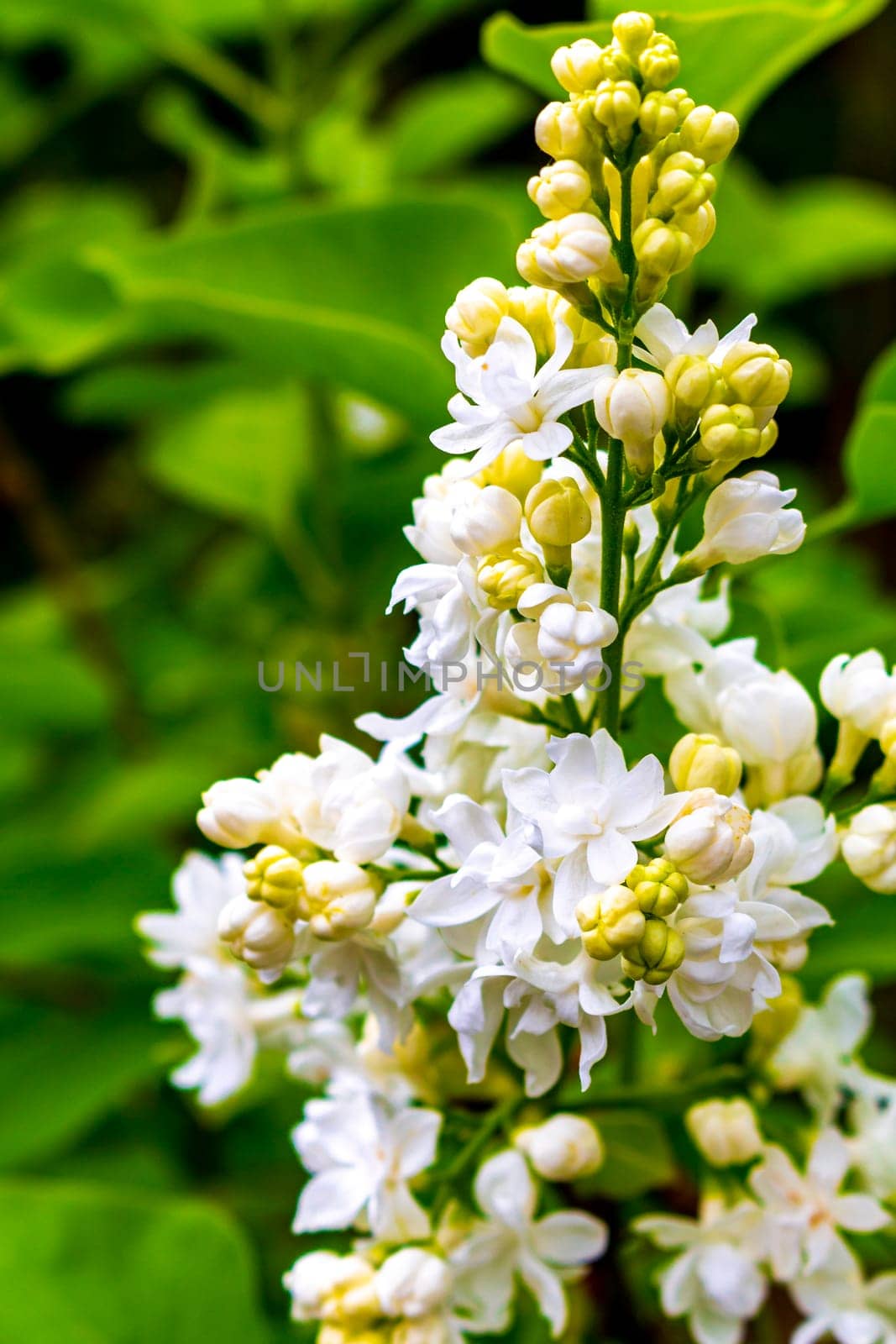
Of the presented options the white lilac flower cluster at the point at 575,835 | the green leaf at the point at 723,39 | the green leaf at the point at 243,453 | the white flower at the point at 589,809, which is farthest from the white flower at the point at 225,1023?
the green leaf at the point at 243,453

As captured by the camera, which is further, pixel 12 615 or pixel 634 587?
pixel 12 615

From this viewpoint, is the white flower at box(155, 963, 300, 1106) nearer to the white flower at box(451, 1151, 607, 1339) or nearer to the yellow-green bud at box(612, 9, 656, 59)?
the white flower at box(451, 1151, 607, 1339)

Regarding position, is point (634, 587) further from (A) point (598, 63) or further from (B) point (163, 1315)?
(B) point (163, 1315)

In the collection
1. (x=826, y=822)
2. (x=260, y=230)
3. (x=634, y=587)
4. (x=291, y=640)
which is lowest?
(x=291, y=640)

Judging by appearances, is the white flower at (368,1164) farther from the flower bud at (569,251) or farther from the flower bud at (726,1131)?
the flower bud at (569,251)

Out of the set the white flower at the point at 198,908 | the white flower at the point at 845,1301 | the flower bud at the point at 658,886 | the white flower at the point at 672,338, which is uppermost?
A: the white flower at the point at 672,338

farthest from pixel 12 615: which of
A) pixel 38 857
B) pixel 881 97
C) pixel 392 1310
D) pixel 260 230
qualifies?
pixel 881 97
